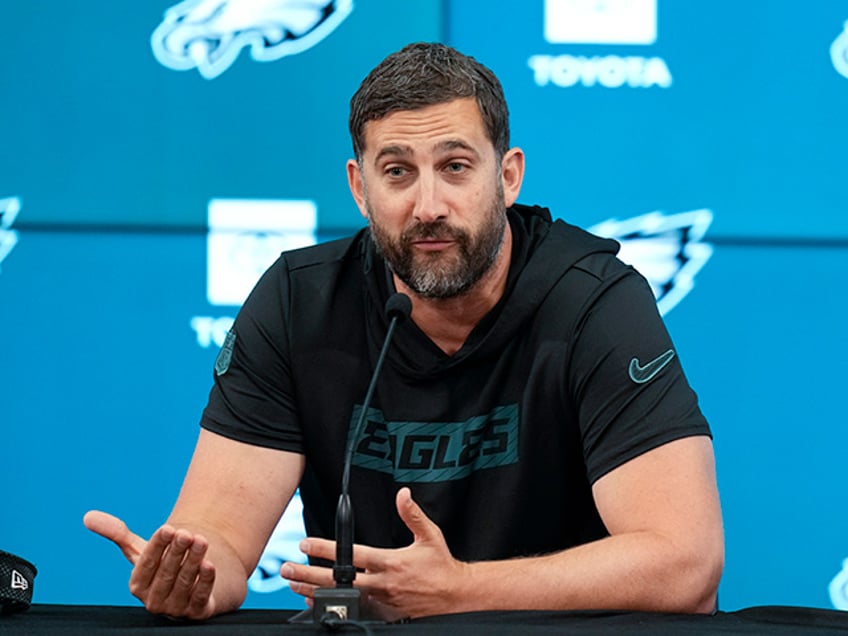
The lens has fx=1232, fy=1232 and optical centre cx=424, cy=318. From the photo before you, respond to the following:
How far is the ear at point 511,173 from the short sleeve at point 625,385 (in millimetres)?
229

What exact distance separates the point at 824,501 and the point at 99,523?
4.52ft

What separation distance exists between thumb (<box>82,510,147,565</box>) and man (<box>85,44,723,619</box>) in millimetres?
126

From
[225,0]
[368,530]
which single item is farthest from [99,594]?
[225,0]

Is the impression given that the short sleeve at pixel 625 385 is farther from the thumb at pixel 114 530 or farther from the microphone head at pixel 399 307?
the thumb at pixel 114 530

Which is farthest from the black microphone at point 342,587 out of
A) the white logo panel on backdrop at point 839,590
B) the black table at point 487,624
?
the white logo panel on backdrop at point 839,590

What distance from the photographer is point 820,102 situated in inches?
88.0

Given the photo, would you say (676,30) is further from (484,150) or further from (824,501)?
(824,501)

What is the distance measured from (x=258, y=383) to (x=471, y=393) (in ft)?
0.98

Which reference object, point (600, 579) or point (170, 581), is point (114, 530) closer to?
point (170, 581)

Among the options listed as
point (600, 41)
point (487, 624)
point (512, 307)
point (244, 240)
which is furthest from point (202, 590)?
point (600, 41)

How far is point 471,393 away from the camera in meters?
1.70

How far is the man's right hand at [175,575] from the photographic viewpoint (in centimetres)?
132

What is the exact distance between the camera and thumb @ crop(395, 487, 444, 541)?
131cm

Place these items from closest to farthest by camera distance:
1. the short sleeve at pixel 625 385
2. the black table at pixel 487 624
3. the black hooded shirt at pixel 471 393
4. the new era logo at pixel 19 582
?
the black table at pixel 487 624 → the new era logo at pixel 19 582 → the short sleeve at pixel 625 385 → the black hooded shirt at pixel 471 393
